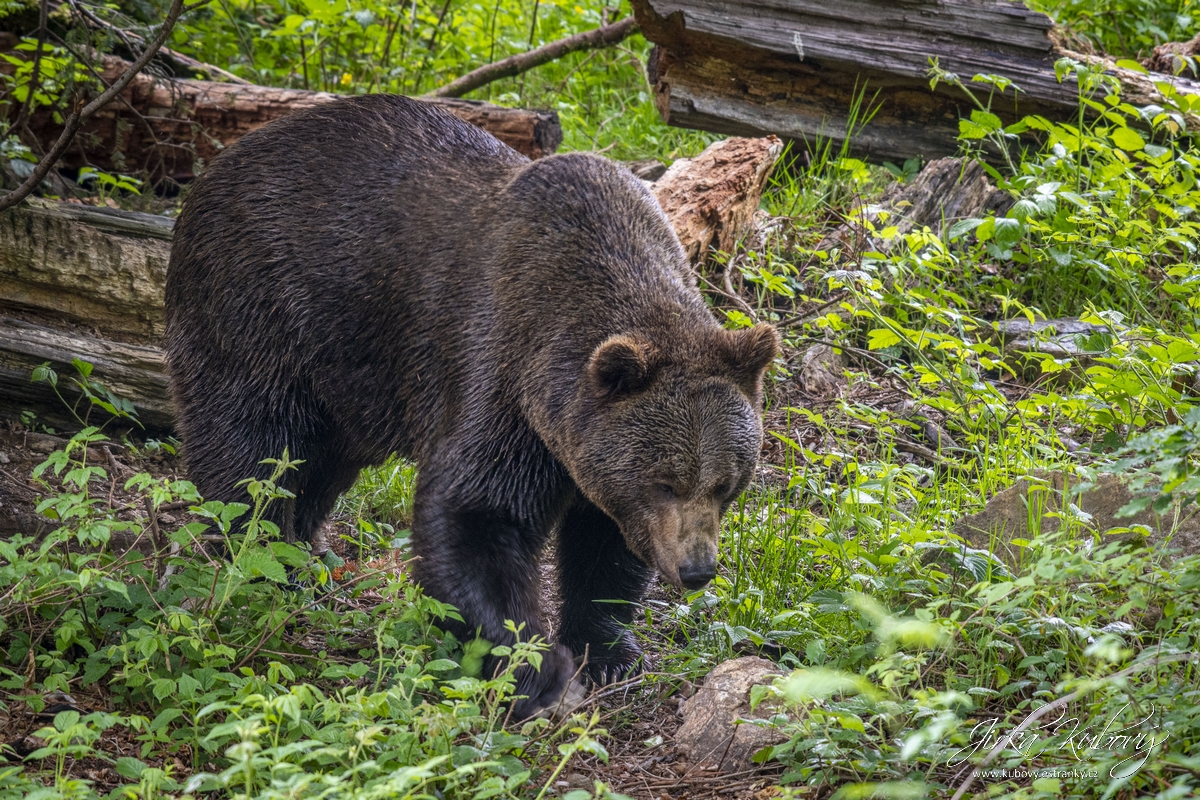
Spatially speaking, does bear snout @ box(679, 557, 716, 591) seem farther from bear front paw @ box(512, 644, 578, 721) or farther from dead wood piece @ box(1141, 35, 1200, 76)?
dead wood piece @ box(1141, 35, 1200, 76)

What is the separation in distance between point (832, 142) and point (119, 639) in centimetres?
566

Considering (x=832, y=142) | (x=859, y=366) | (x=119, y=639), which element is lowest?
(x=119, y=639)

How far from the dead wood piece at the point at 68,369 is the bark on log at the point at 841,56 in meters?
→ 3.70

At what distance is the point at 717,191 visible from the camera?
263 inches

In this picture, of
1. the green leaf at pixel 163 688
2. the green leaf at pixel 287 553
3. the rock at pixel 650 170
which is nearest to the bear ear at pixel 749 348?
the green leaf at pixel 287 553

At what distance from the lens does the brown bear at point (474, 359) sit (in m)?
4.02

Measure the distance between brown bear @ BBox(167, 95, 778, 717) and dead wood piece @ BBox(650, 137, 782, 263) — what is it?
5.54 feet

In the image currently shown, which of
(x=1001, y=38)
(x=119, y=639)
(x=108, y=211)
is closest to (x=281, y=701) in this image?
(x=119, y=639)

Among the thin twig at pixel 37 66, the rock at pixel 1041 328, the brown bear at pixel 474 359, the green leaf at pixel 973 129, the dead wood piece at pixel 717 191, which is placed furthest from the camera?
the dead wood piece at pixel 717 191

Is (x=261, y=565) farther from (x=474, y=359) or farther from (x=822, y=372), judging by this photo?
(x=822, y=372)

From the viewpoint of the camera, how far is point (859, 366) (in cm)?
666

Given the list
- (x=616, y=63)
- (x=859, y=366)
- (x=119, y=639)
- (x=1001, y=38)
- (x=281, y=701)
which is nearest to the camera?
(x=281, y=701)

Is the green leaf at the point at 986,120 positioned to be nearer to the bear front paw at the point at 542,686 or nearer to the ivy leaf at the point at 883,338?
the ivy leaf at the point at 883,338

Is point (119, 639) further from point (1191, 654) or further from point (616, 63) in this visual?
point (616, 63)
